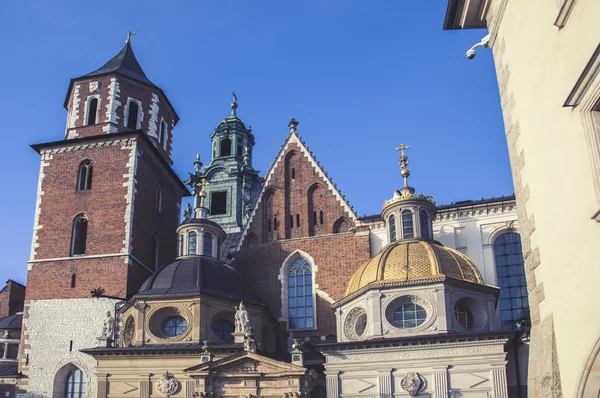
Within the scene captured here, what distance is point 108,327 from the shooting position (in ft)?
76.1

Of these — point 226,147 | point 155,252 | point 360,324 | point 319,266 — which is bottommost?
point 360,324

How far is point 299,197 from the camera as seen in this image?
28.3 metres

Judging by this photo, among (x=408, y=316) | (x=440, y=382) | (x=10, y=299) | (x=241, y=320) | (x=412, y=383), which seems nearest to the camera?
(x=440, y=382)

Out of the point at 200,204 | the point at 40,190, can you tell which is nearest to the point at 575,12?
the point at 200,204

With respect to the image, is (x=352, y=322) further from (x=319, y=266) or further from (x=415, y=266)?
(x=319, y=266)

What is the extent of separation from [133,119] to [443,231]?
47.5ft

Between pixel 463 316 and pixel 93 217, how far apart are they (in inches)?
585

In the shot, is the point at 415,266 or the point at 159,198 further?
the point at 159,198

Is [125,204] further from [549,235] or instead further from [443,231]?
[549,235]

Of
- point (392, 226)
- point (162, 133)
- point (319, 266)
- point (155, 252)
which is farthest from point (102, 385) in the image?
point (162, 133)

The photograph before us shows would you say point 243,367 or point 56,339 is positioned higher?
point 56,339

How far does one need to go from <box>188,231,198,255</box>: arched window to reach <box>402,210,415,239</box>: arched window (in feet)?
27.0

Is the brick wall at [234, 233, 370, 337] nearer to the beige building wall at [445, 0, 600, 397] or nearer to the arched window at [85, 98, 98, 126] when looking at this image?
the arched window at [85, 98, 98, 126]

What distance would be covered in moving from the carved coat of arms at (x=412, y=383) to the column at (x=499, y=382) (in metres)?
1.97
